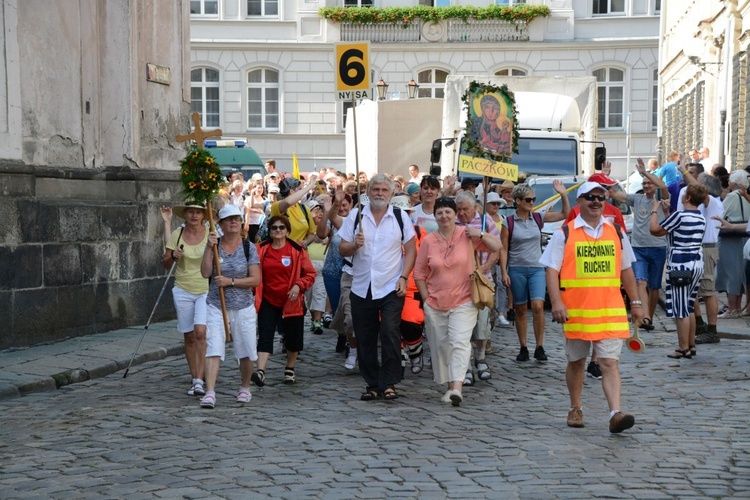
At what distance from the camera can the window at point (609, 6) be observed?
4584cm

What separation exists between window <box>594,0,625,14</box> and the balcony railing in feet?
8.40

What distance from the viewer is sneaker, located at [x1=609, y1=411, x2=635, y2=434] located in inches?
344

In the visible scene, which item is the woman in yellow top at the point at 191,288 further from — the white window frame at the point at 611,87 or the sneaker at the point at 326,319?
the white window frame at the point at 611,87

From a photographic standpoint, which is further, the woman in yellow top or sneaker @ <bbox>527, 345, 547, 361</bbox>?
sneaker @ <bbox>527, 345, 547, 361</bbox>

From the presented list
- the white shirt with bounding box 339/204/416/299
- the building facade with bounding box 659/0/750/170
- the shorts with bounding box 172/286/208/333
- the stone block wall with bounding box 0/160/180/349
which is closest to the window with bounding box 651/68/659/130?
→ the building facade with bounding box 659/0/750/170

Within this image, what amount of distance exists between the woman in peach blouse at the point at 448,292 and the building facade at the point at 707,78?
55.8ft

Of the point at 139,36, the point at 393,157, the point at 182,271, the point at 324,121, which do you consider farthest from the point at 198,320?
the point at 324,121

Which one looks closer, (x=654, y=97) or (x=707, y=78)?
(x=707, y=78)

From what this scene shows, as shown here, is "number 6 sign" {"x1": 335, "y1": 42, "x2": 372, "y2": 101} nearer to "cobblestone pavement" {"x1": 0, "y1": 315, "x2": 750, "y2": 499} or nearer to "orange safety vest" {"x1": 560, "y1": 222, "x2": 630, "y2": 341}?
"cobblestone pavement" {"x1": 0, "y1": 315, "x2": 750, "y2": 499}

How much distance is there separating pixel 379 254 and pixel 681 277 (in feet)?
12.2

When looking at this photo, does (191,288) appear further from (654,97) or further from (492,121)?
(654,97)

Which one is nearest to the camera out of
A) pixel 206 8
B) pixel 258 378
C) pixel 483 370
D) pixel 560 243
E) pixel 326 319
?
pixel 560 243

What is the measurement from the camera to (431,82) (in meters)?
46.2

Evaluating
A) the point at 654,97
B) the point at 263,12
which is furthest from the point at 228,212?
the point at 654,97
